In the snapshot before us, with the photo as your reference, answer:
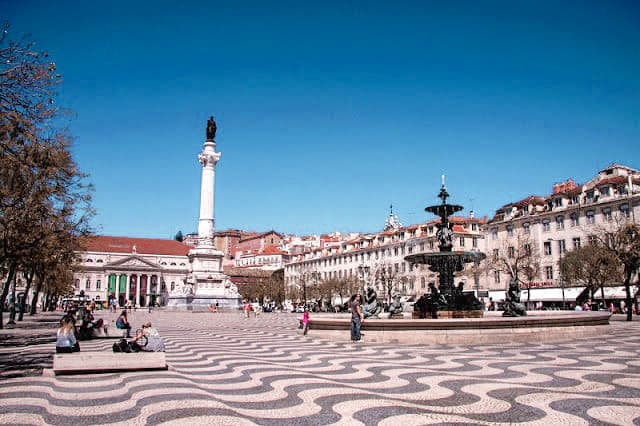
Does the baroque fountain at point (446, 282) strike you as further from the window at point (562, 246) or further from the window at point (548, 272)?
the window at point (548, 272)

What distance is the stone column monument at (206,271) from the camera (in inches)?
2114

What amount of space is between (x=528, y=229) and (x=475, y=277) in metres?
8.35

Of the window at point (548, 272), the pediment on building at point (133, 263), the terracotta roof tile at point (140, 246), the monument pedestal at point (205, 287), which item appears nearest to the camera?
the monument pedestal at point (205, 287)

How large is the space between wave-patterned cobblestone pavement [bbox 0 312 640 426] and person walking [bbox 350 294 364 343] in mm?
3157

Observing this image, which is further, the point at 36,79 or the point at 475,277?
the point at 475,277

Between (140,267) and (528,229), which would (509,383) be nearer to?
(528,229)

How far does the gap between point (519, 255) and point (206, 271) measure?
32908 mm

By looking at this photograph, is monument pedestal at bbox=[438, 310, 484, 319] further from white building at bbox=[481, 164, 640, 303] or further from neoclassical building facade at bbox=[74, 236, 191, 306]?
neoclassical building facade at bbox=[74, 236, 191, 306]

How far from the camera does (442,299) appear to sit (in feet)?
69.7

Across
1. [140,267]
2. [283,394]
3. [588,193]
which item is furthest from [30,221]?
[140,267]

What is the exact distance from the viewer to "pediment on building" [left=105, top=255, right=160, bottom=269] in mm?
122875

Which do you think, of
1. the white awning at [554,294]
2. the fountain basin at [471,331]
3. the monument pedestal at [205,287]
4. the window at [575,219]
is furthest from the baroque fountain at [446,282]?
the window at [575,219]

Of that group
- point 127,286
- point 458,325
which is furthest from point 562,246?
point 127,286

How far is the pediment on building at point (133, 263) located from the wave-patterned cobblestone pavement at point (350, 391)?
117 meters
